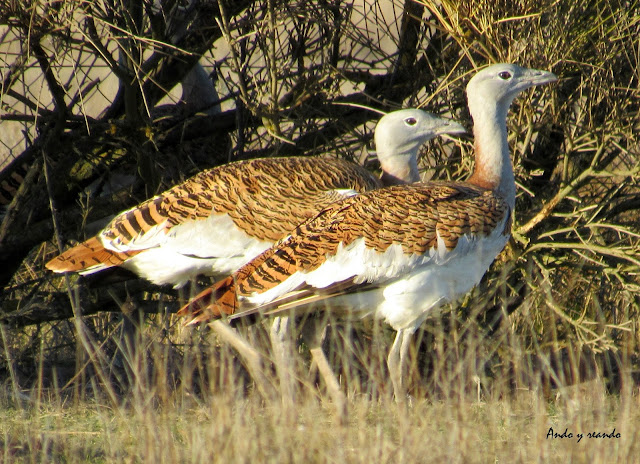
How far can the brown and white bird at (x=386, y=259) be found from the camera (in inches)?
181

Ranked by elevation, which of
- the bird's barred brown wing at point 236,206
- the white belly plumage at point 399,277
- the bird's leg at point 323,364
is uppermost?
the bird's barred brown wing at point 236,206

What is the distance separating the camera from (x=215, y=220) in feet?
17.3

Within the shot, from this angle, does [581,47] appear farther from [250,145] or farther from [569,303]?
[250,145]

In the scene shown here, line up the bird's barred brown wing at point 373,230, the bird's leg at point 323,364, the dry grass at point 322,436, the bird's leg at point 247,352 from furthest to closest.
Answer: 1. the bird's leg at point 247,352
2. the bird's barred brown wing at point 373,230
3. the bird's leg at point 323,364
4. the dry grass at point 322,436

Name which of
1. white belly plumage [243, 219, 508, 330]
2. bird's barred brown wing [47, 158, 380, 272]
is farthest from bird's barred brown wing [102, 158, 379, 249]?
white belly plumage [243, 219, 508, 330]

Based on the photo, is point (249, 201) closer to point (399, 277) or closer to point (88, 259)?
point (88, 259)

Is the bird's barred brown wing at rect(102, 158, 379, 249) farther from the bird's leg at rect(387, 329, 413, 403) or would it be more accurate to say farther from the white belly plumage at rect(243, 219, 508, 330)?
the bird's leg at rect(387, 329, 413, 403)

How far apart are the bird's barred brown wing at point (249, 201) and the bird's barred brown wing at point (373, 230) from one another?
0.36m

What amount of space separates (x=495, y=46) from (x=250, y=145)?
191 cm

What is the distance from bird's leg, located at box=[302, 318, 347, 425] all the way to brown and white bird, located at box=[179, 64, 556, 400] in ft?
1.01

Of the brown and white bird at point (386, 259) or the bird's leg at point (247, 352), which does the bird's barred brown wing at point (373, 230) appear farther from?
the bird's leg at point (247, 352)

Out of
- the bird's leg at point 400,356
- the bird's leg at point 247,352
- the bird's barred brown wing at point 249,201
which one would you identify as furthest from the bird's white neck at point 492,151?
the bird's leg at point 247,352

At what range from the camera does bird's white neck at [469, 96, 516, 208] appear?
524 cm

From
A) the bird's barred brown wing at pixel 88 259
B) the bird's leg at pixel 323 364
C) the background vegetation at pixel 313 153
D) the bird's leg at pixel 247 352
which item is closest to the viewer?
the bird's leg at pixel 323 364
